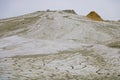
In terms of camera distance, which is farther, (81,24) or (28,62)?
(81,24)

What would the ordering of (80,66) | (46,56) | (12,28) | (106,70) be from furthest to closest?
(12,28)
(46,56)
(80,66)
(106,70)

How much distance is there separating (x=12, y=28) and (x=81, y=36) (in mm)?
10617

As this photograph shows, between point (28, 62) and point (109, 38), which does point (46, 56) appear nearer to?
point (28, 62)

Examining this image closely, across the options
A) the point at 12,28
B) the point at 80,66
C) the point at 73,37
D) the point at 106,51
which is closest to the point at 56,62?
the point at 80,66

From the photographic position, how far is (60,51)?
18.9m

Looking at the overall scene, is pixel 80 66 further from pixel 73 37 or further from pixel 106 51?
pixel 73 37

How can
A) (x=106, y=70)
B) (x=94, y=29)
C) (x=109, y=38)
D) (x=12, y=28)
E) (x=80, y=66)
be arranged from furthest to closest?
(x=12, y=28) < (x=94, y=29) < (x=109, y=38) < (x=80, y=66) < (x=106, y=70)

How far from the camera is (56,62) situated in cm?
1527

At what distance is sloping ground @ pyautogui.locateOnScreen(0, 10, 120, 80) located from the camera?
12805 millimetres

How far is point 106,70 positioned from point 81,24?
15.0 metres

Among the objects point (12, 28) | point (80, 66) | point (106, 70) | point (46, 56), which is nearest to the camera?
point (106, 70)

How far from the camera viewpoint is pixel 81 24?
28.0 metres

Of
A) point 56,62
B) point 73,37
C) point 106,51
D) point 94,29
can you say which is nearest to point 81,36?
point 73,37

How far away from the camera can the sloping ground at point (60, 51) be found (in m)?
12.8
